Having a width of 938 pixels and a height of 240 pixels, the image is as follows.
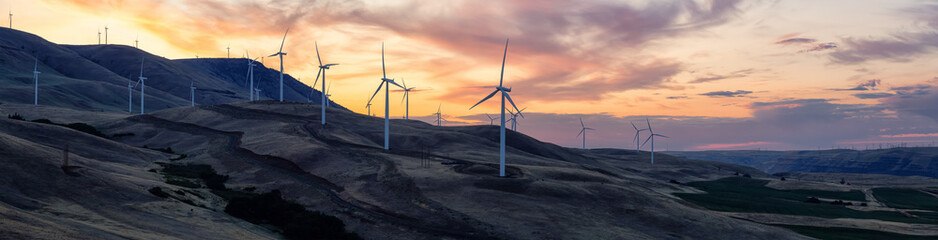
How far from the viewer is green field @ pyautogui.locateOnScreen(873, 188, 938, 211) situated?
5510 inches

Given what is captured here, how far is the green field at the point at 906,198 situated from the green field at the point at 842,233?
6582 cm

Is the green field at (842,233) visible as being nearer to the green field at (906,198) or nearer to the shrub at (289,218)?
the green field at (906,198)

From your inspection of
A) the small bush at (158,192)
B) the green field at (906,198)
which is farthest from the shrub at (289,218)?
the green field at (906,198)

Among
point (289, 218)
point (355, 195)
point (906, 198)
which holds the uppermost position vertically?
point (355, 195)

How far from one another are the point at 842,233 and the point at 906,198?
102 meters

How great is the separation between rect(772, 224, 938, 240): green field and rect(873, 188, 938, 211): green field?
2592 inches

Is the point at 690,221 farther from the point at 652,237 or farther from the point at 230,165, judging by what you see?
the point at 230,165

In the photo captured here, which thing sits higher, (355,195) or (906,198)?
(355,195)

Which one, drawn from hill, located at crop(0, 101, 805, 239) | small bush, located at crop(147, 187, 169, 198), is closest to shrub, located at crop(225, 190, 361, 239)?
hill, located at crop(0, 101, 805, 239)

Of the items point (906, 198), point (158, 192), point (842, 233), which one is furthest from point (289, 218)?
point (906, 198)

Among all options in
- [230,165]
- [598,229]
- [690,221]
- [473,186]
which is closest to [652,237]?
[598,229]

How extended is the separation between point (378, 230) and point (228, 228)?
1629 cm

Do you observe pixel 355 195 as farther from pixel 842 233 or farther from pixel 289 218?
pixel 842 233

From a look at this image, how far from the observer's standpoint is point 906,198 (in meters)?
159
